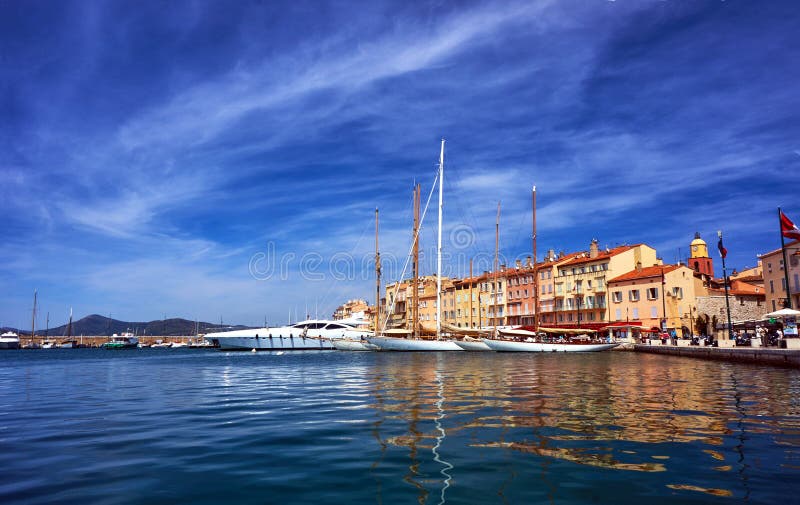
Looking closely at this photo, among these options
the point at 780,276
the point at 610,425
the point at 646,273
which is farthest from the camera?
the point at 646,273

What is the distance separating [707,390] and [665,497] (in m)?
16.9

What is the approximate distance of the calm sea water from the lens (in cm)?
747

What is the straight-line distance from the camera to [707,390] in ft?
70.2

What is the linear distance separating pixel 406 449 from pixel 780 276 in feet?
229

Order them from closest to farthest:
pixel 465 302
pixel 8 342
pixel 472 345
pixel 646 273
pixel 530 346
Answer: pixel 530 346 → pixel 472 345 → pixel 646 273 → pixel 465 302 → pixel 8 342

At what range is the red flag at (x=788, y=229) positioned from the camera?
131 feet

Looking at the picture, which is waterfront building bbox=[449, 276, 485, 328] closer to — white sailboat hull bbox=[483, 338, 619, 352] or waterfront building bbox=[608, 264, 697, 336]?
waterfront building bbox=[608, 264, 697, 336]

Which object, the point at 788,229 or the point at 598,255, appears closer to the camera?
the point at 788,229

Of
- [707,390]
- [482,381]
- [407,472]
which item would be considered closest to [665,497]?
[407,472]

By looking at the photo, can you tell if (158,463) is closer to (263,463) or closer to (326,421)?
(263,463)

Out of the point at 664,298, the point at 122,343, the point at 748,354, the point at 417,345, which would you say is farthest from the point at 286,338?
the point at 122,343

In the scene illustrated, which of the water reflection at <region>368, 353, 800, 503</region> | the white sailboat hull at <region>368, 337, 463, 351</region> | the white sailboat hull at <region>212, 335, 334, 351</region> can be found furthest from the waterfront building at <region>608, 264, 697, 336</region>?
the water reflection at <region>368, 353, 800, 503</region>

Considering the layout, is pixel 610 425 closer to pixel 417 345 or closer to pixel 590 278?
pixel 417 345

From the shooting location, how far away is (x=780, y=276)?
63656mm
